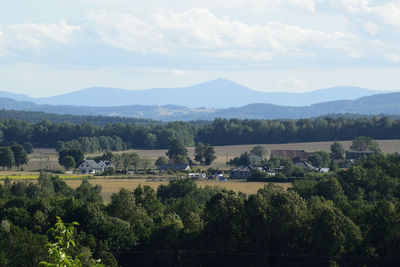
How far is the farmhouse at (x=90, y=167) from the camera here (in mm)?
114125

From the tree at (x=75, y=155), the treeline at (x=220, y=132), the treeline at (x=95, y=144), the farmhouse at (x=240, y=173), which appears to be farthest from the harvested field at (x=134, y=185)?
the treeline at (x=220, y=132)

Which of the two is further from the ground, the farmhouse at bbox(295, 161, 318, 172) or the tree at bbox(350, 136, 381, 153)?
the tree at bbox(350, 136, 381, 153)

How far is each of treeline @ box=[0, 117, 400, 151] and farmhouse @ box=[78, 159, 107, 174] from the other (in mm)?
41748

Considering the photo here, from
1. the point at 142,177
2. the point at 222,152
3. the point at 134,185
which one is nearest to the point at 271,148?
the point at 222,152

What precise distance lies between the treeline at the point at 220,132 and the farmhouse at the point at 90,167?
4175cm

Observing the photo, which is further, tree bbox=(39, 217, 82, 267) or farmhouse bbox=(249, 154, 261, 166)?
farmhouse bbox=(249, 154, 261, 166)

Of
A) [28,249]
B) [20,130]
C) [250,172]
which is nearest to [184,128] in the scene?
[20,130]

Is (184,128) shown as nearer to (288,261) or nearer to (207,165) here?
(207,165)

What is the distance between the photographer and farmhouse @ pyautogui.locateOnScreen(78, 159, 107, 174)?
114125 millimetres

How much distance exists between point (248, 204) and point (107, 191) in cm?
3522

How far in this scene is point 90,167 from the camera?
115438 mm

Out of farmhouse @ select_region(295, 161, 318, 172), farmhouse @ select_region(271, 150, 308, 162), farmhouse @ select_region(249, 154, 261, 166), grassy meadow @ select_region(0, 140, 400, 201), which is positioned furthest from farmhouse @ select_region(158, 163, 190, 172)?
farmhouse @ select_region(271, 150, 308, 162)

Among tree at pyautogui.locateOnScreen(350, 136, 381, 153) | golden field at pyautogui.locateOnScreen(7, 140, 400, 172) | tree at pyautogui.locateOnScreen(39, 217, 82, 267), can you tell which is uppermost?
tree at pyautogui.locateOnScreen(39, 217, 82, 267)

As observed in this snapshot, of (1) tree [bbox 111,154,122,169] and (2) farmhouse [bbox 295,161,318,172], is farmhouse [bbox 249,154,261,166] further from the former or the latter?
(1) tree [bbox 111,154,122,169]
